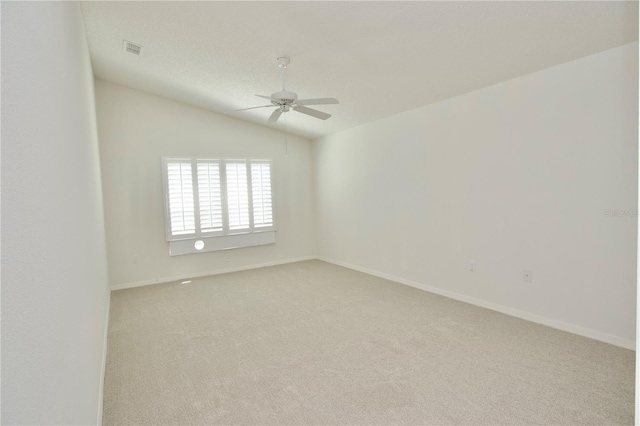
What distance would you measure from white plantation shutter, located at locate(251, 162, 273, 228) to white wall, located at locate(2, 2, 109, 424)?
15.4 feet

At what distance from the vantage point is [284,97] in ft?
10.4

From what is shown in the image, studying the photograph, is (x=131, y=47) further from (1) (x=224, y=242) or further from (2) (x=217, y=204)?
(1) (x=224, y=242)

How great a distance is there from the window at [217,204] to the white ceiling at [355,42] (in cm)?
163

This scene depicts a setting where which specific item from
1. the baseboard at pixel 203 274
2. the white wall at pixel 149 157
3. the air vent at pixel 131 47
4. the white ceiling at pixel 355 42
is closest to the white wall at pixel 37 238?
the white ceiling at pixel 355 42

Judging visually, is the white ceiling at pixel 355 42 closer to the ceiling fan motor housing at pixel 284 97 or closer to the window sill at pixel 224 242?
the ceiling fan motor housing at pixel 284 97

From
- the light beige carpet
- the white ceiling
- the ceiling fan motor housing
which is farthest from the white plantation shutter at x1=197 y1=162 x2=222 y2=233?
the ceiling fan motor housing

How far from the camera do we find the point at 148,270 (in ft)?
18.0

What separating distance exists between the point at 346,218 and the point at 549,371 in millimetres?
4098

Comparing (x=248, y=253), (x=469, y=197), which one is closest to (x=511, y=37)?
(x=469, y=197)

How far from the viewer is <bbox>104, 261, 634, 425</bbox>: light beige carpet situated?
2.15 m

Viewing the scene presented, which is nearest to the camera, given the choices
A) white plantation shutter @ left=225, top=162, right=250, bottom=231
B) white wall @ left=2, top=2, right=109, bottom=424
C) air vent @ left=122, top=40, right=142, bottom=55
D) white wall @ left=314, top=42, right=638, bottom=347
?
white wall @ left=2, top=2, right=109, bottom=424

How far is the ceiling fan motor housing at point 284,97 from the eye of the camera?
3.17 meters

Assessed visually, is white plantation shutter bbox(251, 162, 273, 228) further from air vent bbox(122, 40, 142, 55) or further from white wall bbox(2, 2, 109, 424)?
white wall bbox(2, 2, 109, 424)

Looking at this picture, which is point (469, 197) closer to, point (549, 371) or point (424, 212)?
point (424, 212)
